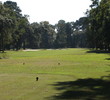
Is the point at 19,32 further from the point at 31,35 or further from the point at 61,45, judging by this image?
the point at 61,45

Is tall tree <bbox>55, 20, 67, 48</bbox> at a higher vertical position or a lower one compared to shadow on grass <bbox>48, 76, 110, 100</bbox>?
higher

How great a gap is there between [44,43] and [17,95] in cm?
15787

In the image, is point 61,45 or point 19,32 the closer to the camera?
point 19,32

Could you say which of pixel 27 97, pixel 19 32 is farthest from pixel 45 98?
pixel 19 32

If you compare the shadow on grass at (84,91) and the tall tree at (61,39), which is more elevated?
the tall tree at (61,39)

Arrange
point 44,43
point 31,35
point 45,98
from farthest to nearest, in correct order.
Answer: point 44,43, point 31,35, point 45,98

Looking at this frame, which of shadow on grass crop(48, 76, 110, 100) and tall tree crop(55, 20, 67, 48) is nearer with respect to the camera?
shadow on grass crop(48, 76, 110, 100)

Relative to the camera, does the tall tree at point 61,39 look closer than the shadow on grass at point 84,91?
No

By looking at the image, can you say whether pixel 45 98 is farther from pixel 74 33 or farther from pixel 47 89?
pixel 74 33

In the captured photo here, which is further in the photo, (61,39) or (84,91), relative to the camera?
(61,39)

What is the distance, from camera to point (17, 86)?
18.5 metres

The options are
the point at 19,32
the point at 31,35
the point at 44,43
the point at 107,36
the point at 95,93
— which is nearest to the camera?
the point at 95,93

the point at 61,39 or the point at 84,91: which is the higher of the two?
the point at 61,39

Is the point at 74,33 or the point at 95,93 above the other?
the point at 74,33
